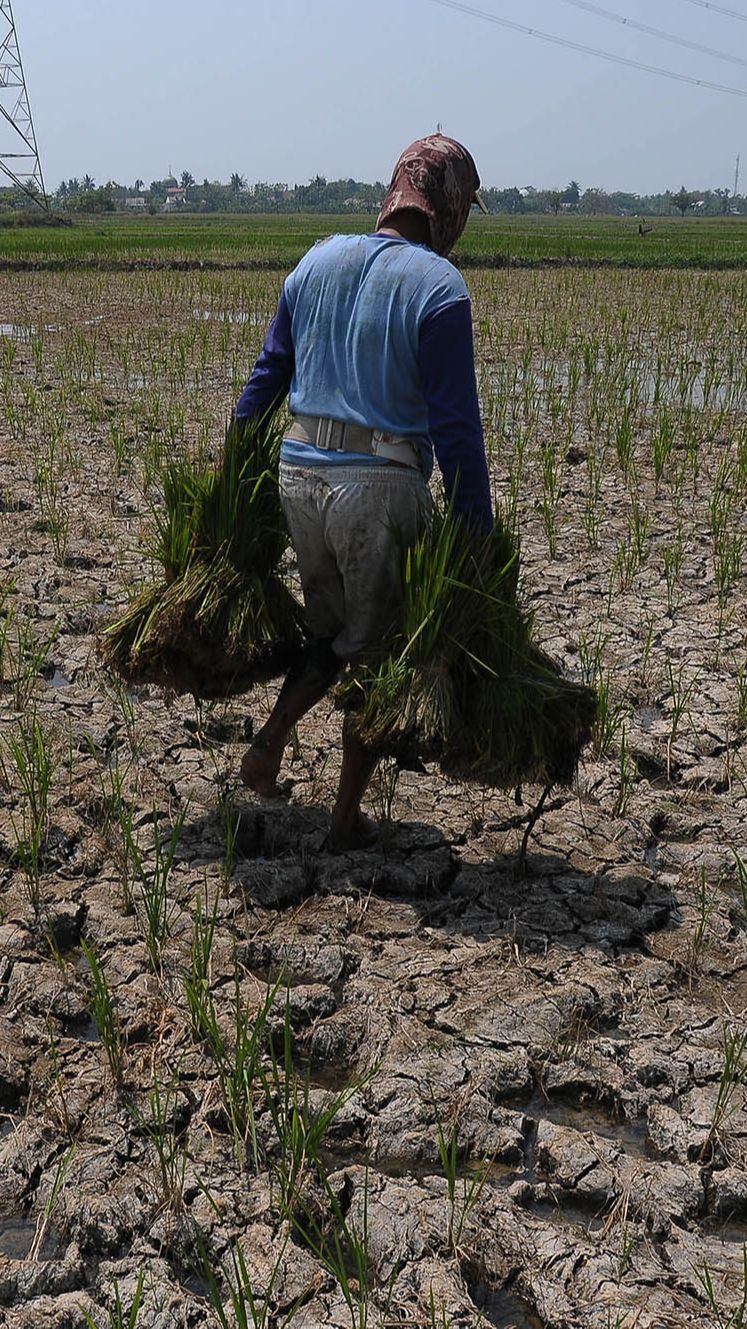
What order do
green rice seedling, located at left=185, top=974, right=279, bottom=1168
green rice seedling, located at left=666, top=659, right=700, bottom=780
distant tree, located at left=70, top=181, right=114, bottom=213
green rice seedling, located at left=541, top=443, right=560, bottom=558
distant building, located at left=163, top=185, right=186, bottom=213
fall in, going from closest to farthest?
green rice seedling, located at left=185, top=974, right=279, bottom=1168
green rice seedling, located at left=666, top=659, right=700, bottom=780
green rice seedling, located at left=541, top=443, right=560, bottom=558
distant tree, located at left=70, top=181, right=114, bottom=213
distant building, located at left=163, top=185, right=186, bottom=213

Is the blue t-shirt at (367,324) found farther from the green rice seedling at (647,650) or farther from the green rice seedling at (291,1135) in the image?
the green rice seedling at (647,650)

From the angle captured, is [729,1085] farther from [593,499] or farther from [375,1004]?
[593,499]

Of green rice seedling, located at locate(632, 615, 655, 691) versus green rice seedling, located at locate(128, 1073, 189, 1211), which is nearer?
green rice seedling, located at locate(128, 1073, 189, 1211)

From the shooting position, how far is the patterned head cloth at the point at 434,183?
255cm

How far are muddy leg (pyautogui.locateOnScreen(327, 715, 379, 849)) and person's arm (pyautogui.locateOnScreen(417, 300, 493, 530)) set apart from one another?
57 cm

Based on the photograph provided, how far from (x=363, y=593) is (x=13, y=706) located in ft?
4.28

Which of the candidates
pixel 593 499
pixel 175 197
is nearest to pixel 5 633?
pixel 593 499

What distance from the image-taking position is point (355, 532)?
→ 2.62 meters

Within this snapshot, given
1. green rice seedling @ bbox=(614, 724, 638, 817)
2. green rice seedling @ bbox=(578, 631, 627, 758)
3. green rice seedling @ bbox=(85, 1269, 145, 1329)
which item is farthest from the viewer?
green rice seedling @ bbox=(578, 631, 627, 758)

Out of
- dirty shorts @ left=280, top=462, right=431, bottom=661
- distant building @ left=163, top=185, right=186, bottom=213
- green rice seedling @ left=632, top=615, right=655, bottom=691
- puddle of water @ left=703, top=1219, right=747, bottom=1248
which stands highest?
distant building @ left=163, top=185, right=186, bottom=213

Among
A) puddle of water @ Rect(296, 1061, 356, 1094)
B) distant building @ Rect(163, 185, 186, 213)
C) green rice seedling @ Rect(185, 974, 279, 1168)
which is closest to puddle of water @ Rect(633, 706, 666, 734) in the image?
puddle of water @ Rect(296, 1061, 356, 1094)

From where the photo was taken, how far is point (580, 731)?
8.57 feet

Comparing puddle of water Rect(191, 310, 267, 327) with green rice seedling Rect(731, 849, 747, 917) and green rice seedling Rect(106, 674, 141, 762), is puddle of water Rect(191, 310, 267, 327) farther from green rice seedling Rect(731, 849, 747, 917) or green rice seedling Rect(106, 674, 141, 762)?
green rice seedling Rect(731, 849, 747, 917)

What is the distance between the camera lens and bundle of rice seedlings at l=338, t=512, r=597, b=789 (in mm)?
2514
